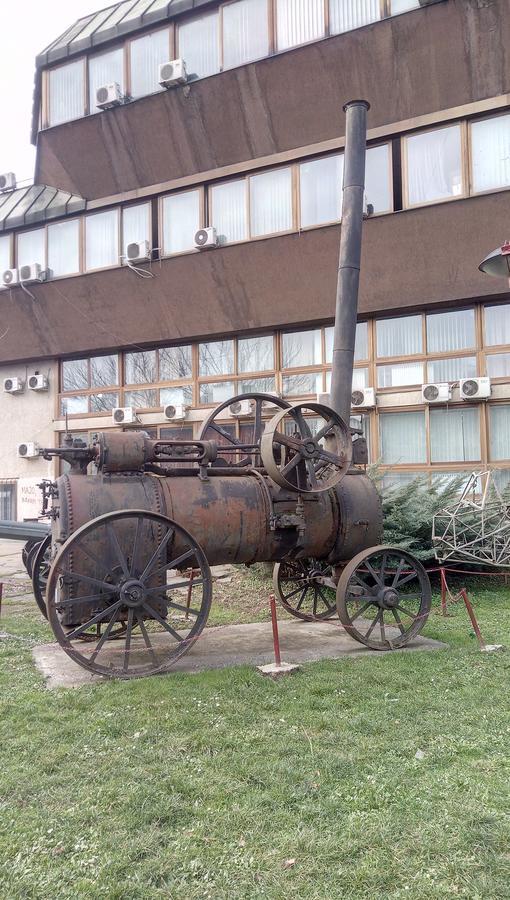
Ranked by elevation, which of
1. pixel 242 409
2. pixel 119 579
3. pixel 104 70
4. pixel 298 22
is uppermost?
pixel 104 70

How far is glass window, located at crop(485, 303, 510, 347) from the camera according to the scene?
13.6 meters

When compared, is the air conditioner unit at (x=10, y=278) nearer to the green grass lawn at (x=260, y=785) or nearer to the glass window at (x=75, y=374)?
the glass window at (x=75, y=374)

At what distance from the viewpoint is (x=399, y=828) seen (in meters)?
3.71

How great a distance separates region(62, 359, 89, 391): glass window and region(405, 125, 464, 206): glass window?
9319 mm

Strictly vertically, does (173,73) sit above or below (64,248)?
above

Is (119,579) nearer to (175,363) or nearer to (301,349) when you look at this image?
(301,349)

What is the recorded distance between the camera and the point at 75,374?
60.6 ft

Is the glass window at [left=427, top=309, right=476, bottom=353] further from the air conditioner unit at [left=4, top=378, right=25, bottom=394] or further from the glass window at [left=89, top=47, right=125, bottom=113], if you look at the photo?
the air conditioner unit at [left=4, top=378, right=25, bottom=394]

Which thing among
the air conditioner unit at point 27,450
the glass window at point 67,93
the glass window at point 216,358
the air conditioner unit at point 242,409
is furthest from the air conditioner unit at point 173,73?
the air conditioner unit at point 27,450

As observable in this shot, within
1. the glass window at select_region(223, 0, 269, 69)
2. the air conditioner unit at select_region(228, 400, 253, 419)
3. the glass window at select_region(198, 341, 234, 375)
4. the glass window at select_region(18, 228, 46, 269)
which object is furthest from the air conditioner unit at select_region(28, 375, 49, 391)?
the glass window at select_region(223, 0, 269, 69)

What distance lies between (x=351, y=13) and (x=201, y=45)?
3.55 metres

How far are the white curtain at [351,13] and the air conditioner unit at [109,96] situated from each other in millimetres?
5084

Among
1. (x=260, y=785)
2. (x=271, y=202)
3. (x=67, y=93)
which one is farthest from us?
(x=67, y=93)

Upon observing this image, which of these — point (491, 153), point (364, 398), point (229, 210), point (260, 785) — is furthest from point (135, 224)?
point (260, 785)
